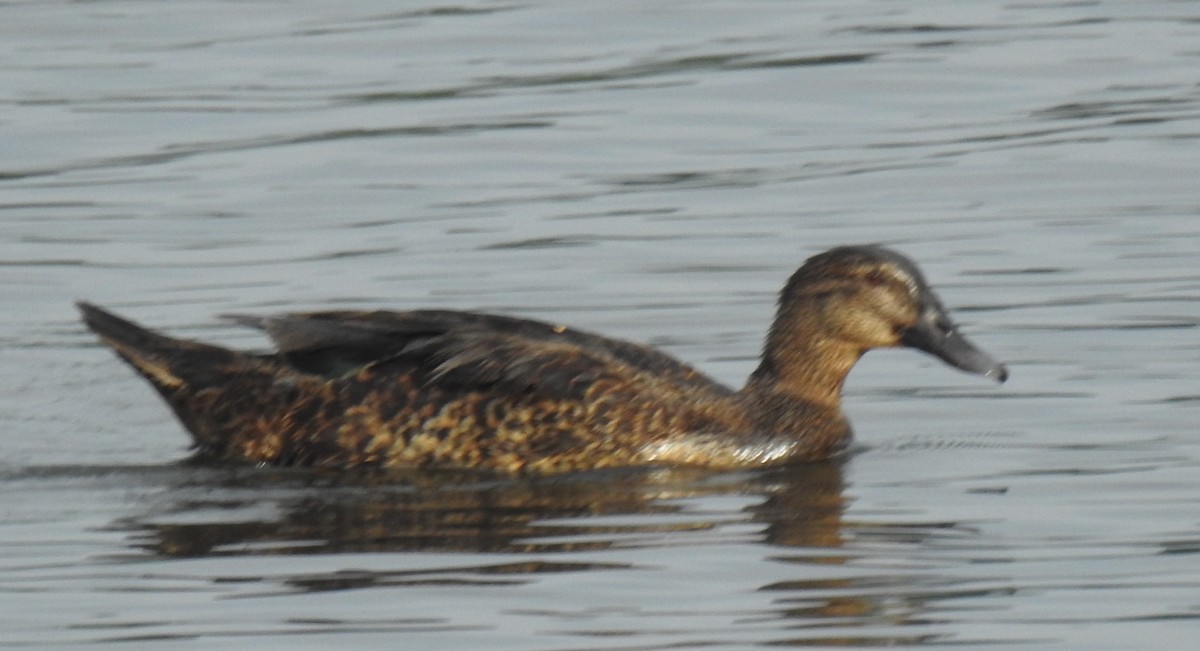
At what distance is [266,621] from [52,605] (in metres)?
0.70

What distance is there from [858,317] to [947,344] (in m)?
0.36

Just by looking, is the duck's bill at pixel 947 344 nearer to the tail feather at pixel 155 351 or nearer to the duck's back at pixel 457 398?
the duck's back at pixel 457 398

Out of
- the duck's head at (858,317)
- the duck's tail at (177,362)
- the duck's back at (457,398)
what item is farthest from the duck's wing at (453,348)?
the duck's head at (858,317)

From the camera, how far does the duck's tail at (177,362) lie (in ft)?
39.1

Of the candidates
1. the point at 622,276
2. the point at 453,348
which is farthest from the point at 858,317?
the point at 622,276

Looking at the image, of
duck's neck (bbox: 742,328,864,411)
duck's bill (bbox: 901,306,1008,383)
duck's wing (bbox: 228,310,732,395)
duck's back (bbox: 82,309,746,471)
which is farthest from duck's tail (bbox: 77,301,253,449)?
duck's bill (bbox: 901,306,1008,383)

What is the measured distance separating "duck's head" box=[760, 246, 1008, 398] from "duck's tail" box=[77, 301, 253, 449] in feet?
6.97

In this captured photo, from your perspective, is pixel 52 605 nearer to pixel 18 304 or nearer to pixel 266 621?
pixel 266 621

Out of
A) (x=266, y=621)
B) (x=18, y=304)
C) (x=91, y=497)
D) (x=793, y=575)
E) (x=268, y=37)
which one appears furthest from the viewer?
(x=268, y=37)

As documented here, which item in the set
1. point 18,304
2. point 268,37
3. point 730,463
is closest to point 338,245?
point 18,304

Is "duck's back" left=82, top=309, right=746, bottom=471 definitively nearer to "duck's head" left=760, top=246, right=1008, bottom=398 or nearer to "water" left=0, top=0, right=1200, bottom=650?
"water" left=0, top=0, right=1200, bottom=650

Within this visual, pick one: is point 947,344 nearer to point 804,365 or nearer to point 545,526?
point 804,365

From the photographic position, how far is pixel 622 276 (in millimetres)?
14828

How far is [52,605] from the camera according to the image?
915cm
